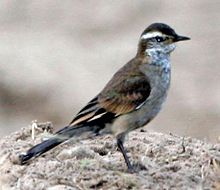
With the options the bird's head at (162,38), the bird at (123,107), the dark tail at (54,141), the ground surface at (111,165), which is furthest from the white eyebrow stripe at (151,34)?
the dark tail at (54,141)

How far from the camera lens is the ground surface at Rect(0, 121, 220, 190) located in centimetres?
1007

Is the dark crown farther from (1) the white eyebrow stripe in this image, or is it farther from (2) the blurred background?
(2) the blurred background

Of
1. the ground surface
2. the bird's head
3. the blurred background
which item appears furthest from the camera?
the blurred background

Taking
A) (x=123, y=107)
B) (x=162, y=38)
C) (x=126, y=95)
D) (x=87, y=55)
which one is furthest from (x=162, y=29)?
(x=87, y=55)

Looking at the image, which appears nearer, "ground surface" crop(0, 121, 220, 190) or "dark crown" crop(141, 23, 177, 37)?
"ground surface" crop(0, 121, 220, 190)

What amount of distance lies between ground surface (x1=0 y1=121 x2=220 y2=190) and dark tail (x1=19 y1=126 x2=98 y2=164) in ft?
0.23

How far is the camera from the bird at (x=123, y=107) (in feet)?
34.8

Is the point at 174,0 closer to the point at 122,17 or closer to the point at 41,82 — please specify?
the point at 122,17

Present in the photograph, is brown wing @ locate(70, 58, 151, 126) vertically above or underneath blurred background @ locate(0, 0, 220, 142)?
underneath

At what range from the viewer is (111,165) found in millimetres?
10555

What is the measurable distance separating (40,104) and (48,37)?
1931mm

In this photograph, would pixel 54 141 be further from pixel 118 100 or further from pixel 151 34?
pixel 151 34

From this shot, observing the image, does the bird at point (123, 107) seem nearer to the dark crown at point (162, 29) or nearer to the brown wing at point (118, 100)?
the brown wing at point (118, 100)

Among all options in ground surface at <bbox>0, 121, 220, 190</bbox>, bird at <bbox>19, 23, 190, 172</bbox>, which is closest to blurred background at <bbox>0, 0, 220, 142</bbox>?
ground surface at <bbox>0, 121, 220, 190</bbox>
